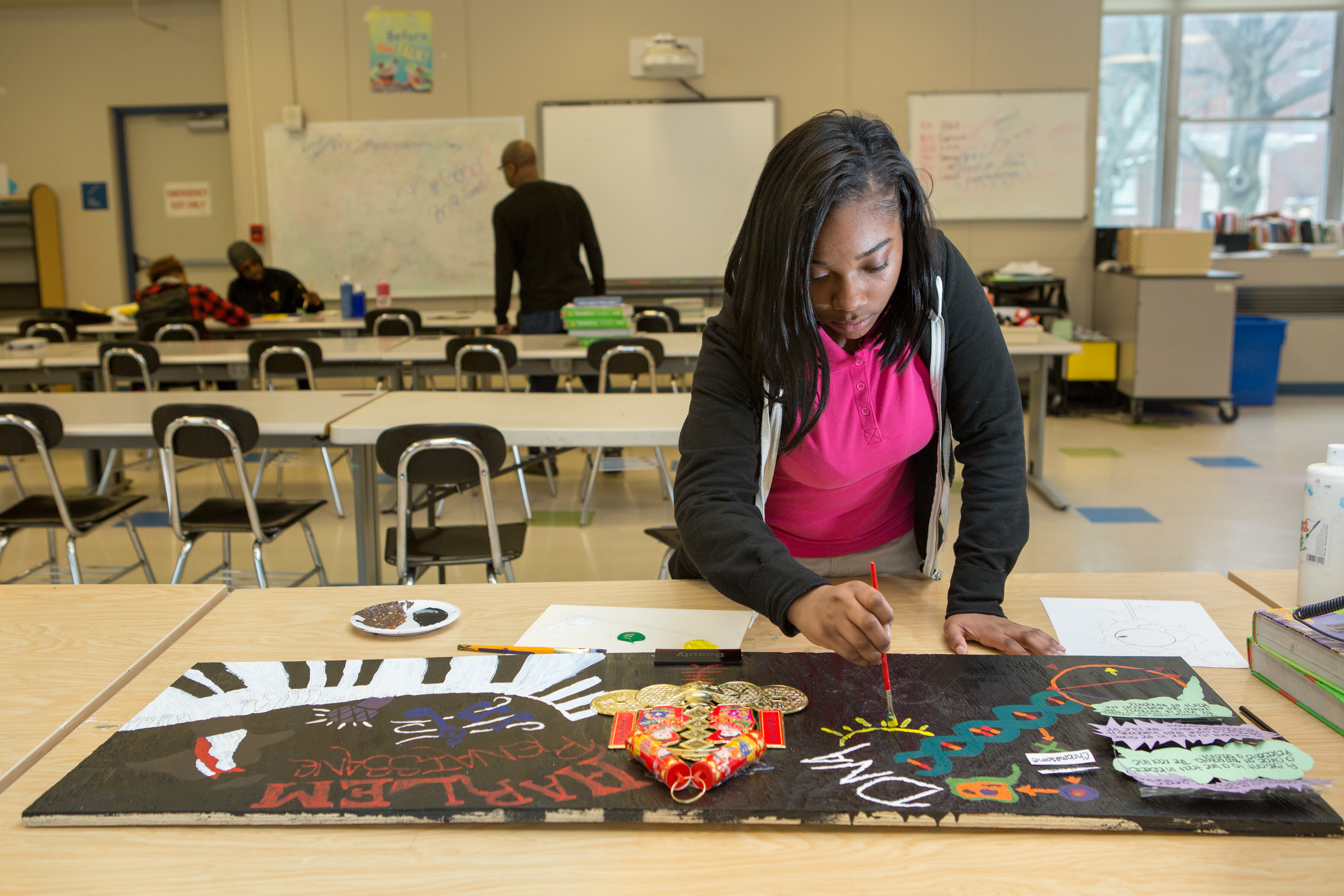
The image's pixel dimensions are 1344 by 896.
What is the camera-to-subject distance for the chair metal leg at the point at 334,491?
4.28 metres

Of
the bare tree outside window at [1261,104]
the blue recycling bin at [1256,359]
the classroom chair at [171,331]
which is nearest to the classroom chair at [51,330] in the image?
the classroom chair at [171,331]

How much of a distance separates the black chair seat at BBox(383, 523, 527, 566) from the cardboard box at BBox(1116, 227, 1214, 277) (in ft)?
16.0

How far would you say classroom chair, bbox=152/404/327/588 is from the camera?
8.73ft

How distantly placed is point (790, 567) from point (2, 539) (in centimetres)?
276

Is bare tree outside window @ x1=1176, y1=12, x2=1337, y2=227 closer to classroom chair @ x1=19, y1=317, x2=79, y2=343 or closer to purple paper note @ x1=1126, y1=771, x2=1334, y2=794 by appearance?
classroom chair @ x1=19, y1=317, x2=79, y2=343

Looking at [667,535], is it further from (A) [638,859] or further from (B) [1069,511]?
(B) [1069,511]

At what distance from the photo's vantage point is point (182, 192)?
26.2 feet

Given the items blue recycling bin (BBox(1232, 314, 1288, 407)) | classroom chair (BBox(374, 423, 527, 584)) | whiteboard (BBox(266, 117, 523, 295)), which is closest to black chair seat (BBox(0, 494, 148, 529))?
classroom chair (BBox(374, 423, 527, 584))

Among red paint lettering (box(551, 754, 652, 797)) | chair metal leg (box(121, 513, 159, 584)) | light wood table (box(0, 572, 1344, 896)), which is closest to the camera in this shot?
light wood table (box(0, 572, 1344, 896))

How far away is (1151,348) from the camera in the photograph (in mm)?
6090

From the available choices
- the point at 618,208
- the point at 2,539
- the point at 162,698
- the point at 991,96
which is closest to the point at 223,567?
the point at 2,539

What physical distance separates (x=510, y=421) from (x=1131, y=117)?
6.43 m

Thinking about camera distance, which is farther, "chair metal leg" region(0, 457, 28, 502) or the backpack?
the backpack

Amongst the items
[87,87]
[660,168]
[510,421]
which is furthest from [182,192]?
[510,421]
